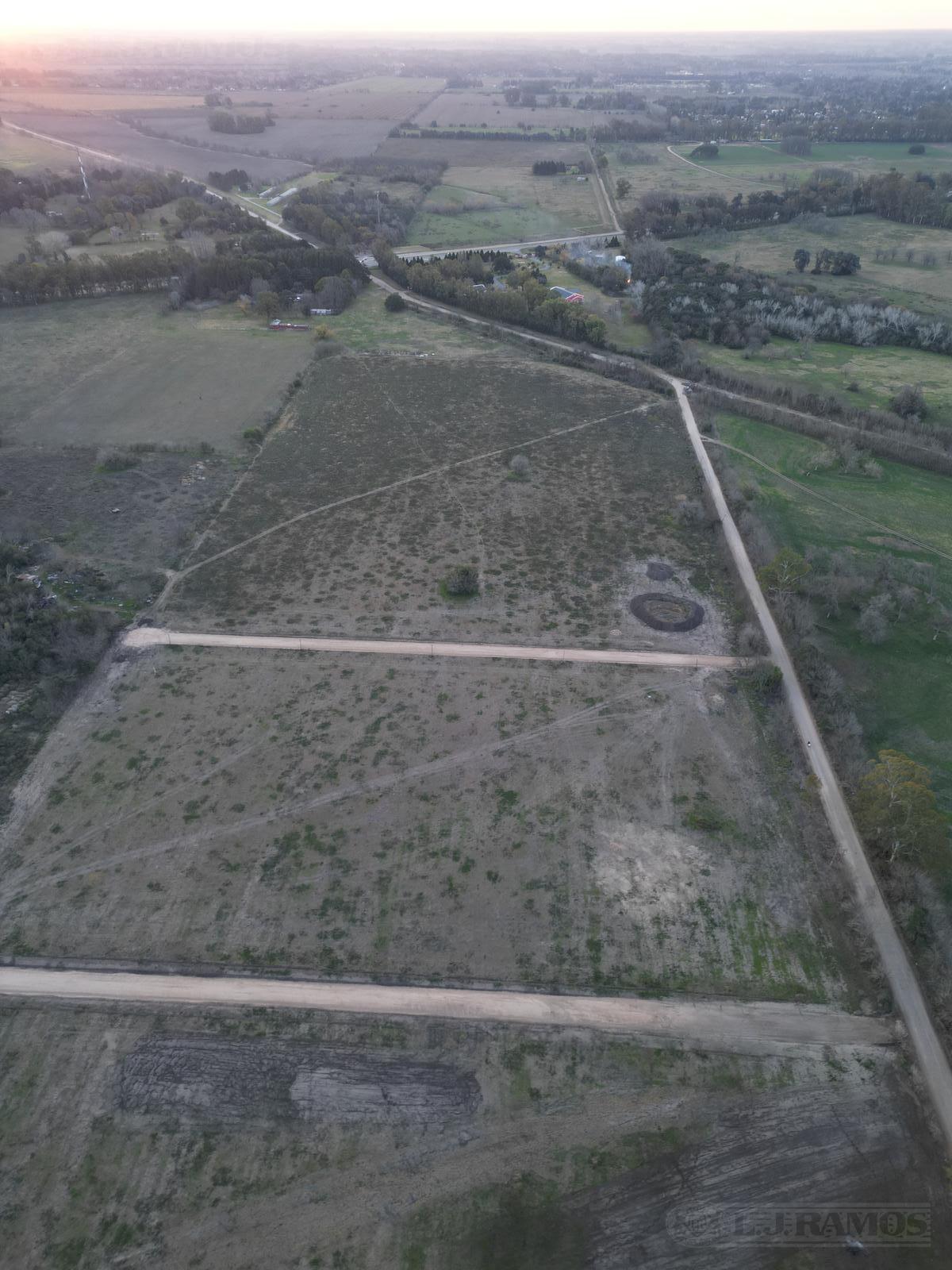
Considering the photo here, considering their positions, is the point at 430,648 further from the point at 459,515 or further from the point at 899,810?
the point at 899,810

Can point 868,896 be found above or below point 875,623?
below

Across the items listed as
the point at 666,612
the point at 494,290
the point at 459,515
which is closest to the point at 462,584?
the point at 459,515

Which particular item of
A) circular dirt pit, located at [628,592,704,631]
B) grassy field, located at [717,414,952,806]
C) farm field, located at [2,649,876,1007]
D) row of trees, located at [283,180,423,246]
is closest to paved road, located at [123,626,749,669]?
farm field, located at [2,649,876,1007]

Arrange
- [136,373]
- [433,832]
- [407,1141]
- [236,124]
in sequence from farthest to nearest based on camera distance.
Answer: [236,124], [136,373], [433,832], [407,1141]

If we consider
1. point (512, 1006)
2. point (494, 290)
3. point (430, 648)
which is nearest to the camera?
point (512, 1006)

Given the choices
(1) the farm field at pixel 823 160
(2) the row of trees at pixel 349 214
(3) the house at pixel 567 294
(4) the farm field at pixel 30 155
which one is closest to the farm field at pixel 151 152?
(4) the farm field at pixel 30 155

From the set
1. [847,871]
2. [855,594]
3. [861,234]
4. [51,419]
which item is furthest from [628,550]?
[861,234]
